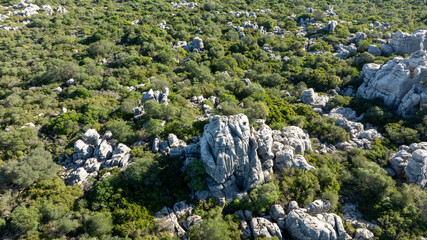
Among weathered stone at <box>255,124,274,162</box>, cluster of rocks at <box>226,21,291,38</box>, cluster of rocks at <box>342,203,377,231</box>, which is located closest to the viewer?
cluster of rocks at <box>342,203,377,231</box>

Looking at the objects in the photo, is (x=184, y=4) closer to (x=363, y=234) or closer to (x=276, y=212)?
(x=276, y=212)

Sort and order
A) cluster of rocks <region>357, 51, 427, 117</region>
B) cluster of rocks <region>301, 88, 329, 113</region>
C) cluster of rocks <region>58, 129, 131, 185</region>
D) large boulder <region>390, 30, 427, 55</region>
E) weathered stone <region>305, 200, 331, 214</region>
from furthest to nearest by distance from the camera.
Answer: large boulder <region>390, 30, 427, 55</region>
cluster of rocks <region>301, 88, 329, 113</region>
cluster of rocks <region>357, 51, 427, 117</region>
cluster of rocks <region>58, 129, 131, 185</region>
weathered stone <region>305, 200, 331, 214</region>

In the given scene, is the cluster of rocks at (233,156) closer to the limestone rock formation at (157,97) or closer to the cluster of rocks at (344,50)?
the limestone rock formation at (157,97)

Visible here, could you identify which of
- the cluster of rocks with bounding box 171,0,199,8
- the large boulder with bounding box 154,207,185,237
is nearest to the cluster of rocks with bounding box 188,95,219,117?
the large boulder with bounding box 154,207,185,237

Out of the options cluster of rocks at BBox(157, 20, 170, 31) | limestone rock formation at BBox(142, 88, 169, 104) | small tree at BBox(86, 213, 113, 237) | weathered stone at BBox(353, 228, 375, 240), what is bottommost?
small tree at BBox(86, 213, 113, 237)

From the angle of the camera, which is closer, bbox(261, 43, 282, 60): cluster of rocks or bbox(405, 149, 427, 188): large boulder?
bbox(405, 149, 427, 188): large boulder

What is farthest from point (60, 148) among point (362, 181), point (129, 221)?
point (362, 181)

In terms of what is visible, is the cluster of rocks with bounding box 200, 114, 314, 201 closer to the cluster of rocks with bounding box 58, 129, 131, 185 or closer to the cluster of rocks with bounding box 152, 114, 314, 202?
the cluster of rocks with bounding box 152, 114, 314, 202
